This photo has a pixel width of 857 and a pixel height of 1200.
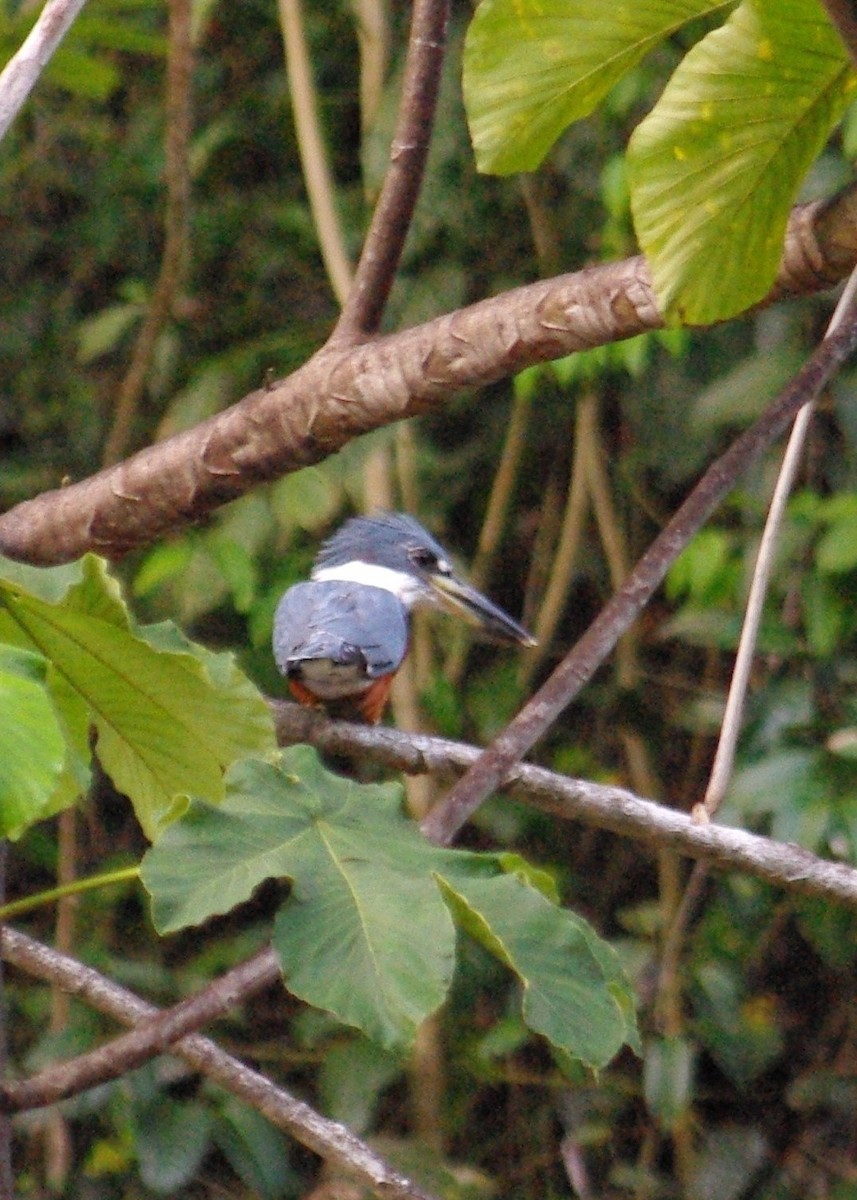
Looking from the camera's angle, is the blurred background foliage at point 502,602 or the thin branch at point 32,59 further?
the blurred background foliage at point 502,602

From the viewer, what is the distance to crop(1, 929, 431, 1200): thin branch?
1.22 meters

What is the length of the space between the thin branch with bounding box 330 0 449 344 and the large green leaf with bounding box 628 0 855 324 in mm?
372

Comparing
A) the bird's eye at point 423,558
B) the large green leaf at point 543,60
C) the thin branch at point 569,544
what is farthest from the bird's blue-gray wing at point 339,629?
the large green leaf at point 543,60

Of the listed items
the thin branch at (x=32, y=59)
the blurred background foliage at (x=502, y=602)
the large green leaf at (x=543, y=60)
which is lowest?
the blurred background foliage at (x=502, y=602)

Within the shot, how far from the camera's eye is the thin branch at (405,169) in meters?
1.53

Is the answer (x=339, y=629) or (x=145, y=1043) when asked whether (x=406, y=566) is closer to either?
Result: (x=339, y=629)

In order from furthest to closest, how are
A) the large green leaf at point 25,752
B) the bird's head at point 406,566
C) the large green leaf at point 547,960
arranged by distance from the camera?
the bird's head at point 406,566 < the large green leaf at point 547,960 < the large green leaf at point 25,752

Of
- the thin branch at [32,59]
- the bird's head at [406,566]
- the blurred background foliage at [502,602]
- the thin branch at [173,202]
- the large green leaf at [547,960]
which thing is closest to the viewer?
the large green leaf at [547,960]

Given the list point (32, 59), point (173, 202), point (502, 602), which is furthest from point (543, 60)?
point (502, 602)

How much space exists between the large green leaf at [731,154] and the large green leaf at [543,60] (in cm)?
7

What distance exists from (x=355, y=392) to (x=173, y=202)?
1179 millimetres

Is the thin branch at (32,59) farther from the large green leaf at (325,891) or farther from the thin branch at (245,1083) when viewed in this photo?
the thin branch at (245,1083)

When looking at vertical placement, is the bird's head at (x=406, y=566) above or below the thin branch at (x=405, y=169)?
below

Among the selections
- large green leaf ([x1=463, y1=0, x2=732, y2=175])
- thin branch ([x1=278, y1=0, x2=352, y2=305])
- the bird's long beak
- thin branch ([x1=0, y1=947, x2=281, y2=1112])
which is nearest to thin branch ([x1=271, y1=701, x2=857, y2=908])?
thin branch ([x1=0, y1=947, x2=281, y2=1112])
